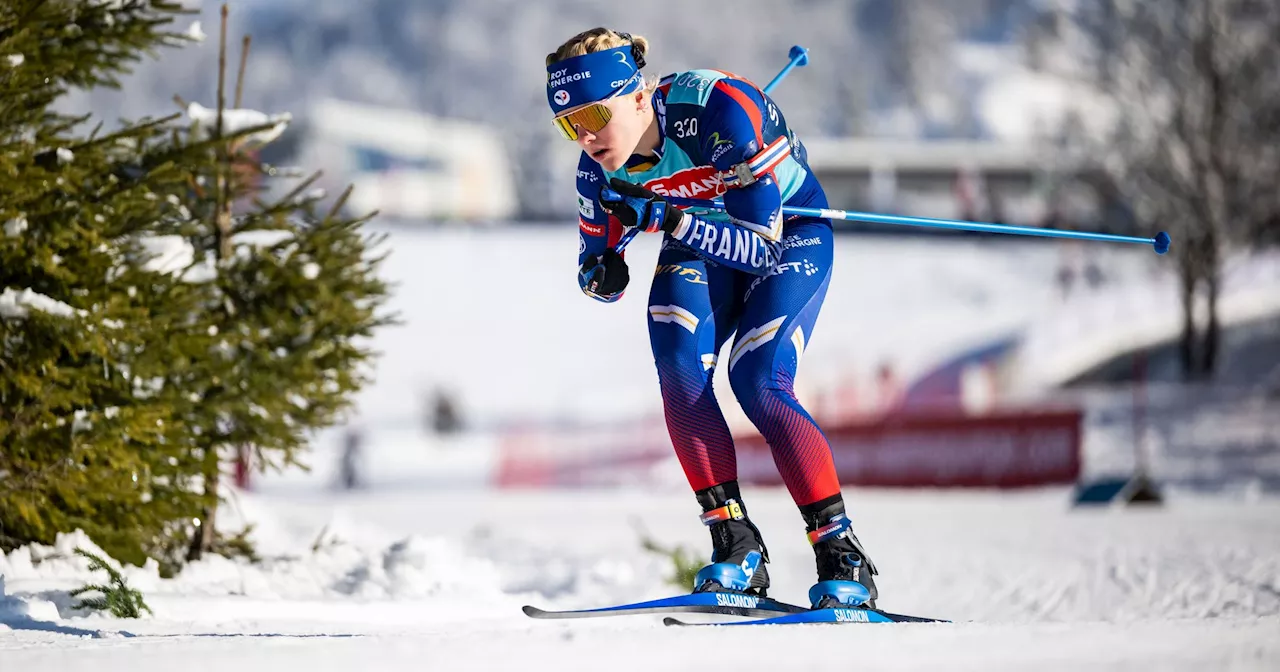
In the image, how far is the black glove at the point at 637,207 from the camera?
446 cm

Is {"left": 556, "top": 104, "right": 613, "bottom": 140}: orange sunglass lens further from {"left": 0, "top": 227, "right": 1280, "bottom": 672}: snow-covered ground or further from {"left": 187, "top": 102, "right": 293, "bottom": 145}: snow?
{"left": 187, "top": 102, "right": 293, "bottom": 145}: snow

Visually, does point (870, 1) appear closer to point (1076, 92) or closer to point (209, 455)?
point (1076, 92)

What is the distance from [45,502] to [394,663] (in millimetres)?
3097

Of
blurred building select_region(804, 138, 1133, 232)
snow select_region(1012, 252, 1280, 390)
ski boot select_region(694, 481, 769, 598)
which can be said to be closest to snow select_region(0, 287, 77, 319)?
ski boot select_region(694, 481, 769, 598)

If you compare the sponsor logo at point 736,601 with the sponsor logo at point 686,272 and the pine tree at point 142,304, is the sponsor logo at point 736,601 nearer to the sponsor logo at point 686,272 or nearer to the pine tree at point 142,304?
the sponsor logo at point 686,272

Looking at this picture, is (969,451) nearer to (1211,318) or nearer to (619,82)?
(1211,318)

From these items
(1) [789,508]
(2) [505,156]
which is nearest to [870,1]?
(2) [505,156]

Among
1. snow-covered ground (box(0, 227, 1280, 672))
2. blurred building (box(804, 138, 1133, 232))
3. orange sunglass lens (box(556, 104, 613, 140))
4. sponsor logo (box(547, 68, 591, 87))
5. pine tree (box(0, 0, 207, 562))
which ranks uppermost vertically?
blurred building (box(804, 138, 1133, 232))

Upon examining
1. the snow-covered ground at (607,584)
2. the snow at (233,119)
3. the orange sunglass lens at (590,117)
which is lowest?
the snow-covered ground at (607,584)

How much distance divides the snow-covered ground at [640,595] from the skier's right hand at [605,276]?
3.77ft

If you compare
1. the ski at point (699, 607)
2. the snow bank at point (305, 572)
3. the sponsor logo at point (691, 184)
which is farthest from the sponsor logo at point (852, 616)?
the snow bank at point (305, 572)

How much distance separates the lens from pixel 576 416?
33.2 meters

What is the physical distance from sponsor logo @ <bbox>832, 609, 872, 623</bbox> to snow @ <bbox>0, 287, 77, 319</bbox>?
343 cm

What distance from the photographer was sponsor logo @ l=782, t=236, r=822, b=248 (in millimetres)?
5055
